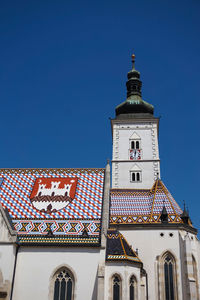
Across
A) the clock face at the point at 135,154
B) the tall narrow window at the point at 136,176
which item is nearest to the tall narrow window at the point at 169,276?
the tall narrow window at the point at 136,176

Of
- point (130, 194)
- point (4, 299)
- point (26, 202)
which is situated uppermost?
point (130, 194)

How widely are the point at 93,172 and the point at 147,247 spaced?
24.1ft

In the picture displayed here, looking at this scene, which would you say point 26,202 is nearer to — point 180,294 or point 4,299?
point 4,299

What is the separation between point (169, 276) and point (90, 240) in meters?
6.88

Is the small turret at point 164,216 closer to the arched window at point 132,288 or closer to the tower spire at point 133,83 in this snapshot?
the arched window at point 132,288

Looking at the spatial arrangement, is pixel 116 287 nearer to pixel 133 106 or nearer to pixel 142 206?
pixel 142 206

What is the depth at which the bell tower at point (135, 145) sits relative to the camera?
119 ft

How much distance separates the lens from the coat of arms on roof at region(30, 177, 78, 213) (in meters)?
24.5

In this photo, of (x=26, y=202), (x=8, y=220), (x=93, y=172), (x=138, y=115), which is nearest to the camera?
(x=8, y=220)

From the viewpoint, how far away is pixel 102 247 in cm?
2088

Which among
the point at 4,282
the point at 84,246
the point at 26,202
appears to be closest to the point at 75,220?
the point at 84,246

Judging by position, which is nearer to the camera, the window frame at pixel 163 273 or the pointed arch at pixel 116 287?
the pointed arch at pixel 116 287

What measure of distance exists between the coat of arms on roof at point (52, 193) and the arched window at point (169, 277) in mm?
8324

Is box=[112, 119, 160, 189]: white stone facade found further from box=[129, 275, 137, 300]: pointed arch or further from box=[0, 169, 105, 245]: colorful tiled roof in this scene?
box=[129, 275, 137, 300]: pointed arch
